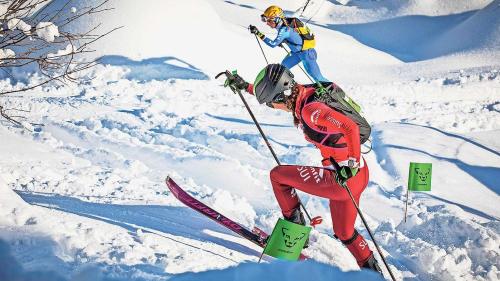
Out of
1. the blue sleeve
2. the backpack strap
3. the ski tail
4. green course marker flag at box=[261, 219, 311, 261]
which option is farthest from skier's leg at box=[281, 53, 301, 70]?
green course marker flag at box=[261, 219, 311, 261]

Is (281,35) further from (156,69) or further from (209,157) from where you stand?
(156,69)

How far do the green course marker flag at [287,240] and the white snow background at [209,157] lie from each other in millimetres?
688

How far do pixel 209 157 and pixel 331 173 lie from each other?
3.98 metres

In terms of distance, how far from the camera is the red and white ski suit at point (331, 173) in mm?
3646

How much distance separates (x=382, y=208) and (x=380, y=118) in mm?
4092

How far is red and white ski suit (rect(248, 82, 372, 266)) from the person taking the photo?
12.0 feet

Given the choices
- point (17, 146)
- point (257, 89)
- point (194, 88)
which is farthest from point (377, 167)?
point (17, 146)

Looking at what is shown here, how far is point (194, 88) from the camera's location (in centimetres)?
1140

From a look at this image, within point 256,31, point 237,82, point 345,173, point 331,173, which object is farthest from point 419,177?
point 256,31

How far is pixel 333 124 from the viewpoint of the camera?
3594mm

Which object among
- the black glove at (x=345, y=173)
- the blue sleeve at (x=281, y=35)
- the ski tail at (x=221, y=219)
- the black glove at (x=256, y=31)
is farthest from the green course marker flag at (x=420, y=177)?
the black glove at (x=256, y=31)

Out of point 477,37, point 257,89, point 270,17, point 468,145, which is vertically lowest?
point 468,145

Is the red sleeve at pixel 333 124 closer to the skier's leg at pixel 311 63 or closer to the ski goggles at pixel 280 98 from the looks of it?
the ski goggles at pixel 280 98

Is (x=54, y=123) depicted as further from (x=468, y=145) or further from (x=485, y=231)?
(x=468, y=145)
